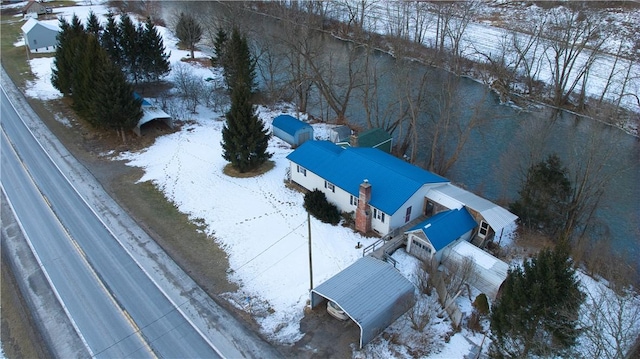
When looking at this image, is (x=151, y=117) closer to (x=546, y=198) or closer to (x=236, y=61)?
(x=236, y=61)

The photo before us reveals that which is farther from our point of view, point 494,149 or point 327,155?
point 494,149

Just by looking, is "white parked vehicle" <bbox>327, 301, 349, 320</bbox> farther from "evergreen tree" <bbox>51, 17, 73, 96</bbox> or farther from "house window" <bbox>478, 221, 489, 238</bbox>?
"evergreen tree" <bbox>51, 17, 73, 96</bbox>

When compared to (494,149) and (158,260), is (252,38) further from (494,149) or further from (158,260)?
(158,260)

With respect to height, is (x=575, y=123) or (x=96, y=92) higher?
(x=96, y=92)

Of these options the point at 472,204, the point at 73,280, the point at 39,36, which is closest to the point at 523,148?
the point at 472,204

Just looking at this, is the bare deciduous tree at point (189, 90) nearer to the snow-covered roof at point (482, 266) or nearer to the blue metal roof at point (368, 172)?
the blue metal roof at point (368, 172)

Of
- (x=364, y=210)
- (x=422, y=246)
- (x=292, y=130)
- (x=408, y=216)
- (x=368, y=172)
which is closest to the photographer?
(x=422, y=246)

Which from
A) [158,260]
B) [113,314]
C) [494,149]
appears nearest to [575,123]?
[494,149]

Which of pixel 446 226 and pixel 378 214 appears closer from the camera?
pixel 446 226
